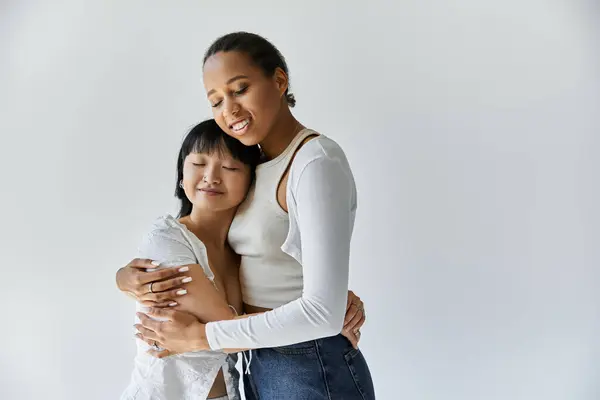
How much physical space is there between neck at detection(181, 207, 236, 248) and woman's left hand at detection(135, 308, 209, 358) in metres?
0.21

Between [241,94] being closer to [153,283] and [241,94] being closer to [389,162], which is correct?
[153,283]

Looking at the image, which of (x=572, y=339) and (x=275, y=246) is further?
(x=572, y=339)

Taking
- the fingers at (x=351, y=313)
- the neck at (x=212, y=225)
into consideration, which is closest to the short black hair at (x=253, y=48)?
the neck at (x=212, y=225)

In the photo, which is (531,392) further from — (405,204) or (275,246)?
(275,246)

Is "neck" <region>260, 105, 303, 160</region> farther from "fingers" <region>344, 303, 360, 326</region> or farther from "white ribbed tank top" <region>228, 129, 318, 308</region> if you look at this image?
"fingers" <region>344, 303, 360, 326</region>

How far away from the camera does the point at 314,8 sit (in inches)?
105

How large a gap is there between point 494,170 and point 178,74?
4.32 feet

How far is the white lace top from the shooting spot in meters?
1.49

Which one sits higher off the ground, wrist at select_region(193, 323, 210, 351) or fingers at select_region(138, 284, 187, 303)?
fingers at select_region(138, 284, 187, 303)

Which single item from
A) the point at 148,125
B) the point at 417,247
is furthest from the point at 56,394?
the point at 417,247

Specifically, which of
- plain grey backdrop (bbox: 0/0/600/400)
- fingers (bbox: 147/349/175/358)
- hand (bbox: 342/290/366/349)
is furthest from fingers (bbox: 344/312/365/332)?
plain grey backdrop (bbox: 0/0/600/400)

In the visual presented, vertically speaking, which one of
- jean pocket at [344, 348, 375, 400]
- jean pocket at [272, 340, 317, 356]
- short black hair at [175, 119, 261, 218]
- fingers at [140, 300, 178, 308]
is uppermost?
short black hair at [175, 119, 261, 218]

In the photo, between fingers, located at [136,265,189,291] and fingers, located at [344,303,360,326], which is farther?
fingers, located at [344,303,360,326]

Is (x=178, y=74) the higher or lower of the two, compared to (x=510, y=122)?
higher
